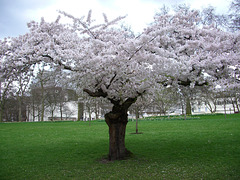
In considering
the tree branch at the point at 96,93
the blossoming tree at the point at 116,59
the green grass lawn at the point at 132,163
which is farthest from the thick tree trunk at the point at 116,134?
the tree branch at the point at 96,93

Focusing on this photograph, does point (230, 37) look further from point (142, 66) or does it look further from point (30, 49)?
point (30, 49)

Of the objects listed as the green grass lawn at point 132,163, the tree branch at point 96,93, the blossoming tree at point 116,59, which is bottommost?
the green grass lawn at point 132,163

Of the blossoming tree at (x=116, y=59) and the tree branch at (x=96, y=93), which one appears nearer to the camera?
the blossoming tree at (x=116, y=59)

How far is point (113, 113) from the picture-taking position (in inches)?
323

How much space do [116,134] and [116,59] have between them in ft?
9.23

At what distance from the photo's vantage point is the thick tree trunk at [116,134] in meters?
8.23

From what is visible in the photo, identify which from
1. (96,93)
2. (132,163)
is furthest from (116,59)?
(132,163)

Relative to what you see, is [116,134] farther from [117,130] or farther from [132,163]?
[132,163]

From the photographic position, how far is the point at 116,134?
823 cm

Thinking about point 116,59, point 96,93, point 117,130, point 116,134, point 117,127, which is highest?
point 116,59

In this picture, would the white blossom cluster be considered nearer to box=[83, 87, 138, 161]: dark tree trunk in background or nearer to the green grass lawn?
box=[83, 87, 138, 161]: dark tree trunk in background

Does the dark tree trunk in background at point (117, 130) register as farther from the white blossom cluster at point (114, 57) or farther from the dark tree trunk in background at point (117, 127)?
the white blossom cluster at point (114, 57)

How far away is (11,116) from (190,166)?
49151 mm

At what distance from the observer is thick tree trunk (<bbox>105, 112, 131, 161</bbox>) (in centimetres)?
823
